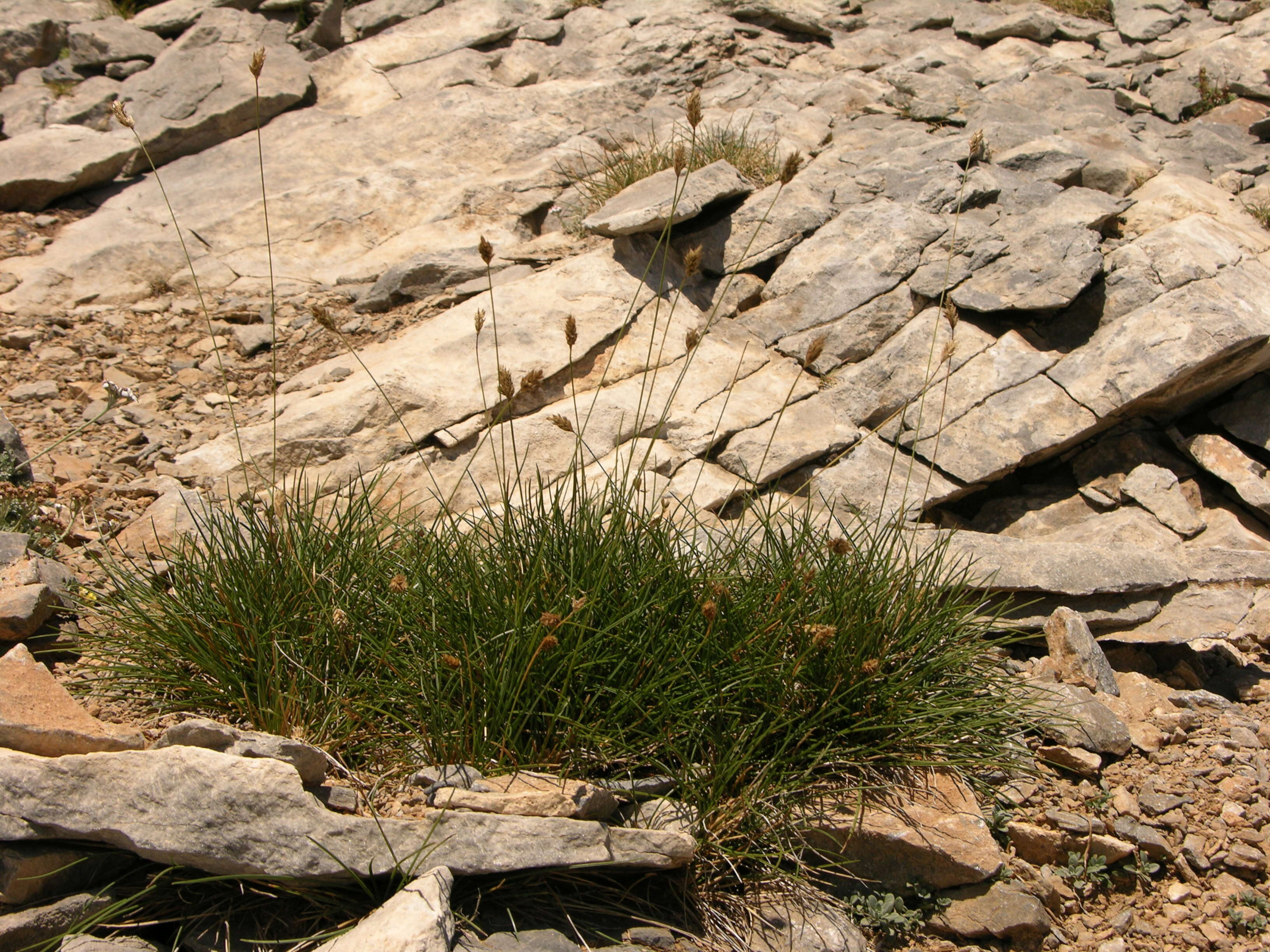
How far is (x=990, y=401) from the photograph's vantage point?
194 inches

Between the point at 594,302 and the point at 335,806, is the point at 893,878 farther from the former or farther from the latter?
the point at 594,302

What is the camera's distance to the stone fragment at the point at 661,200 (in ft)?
18.1

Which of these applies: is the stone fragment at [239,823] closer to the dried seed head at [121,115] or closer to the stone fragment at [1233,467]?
the dried seed head at [121,115]

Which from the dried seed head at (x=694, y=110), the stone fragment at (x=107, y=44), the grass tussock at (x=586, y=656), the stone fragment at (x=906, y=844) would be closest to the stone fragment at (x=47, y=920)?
the grass tussock at (x=586, y=656)

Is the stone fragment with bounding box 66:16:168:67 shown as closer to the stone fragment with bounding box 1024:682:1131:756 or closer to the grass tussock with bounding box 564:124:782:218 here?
the grass tussock with bounding box 564:124:782:218

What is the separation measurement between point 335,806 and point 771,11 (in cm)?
742

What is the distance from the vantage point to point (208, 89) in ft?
23.3

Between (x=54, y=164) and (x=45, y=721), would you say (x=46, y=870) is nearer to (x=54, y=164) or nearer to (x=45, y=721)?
(x=45, y=721)

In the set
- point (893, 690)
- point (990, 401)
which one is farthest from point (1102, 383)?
point (893, 690)

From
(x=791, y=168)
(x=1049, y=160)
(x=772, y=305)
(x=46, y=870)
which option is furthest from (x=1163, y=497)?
(x=46, y=870)

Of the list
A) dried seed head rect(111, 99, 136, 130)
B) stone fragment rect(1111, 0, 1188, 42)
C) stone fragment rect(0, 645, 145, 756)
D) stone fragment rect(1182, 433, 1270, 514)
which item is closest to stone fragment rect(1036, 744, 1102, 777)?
stone fragment rect(1182, 433, 1270, 514)

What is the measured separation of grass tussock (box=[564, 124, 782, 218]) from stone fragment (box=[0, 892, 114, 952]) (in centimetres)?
469

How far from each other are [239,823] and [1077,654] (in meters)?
2.93

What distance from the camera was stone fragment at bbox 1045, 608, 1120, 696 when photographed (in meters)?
3.71
